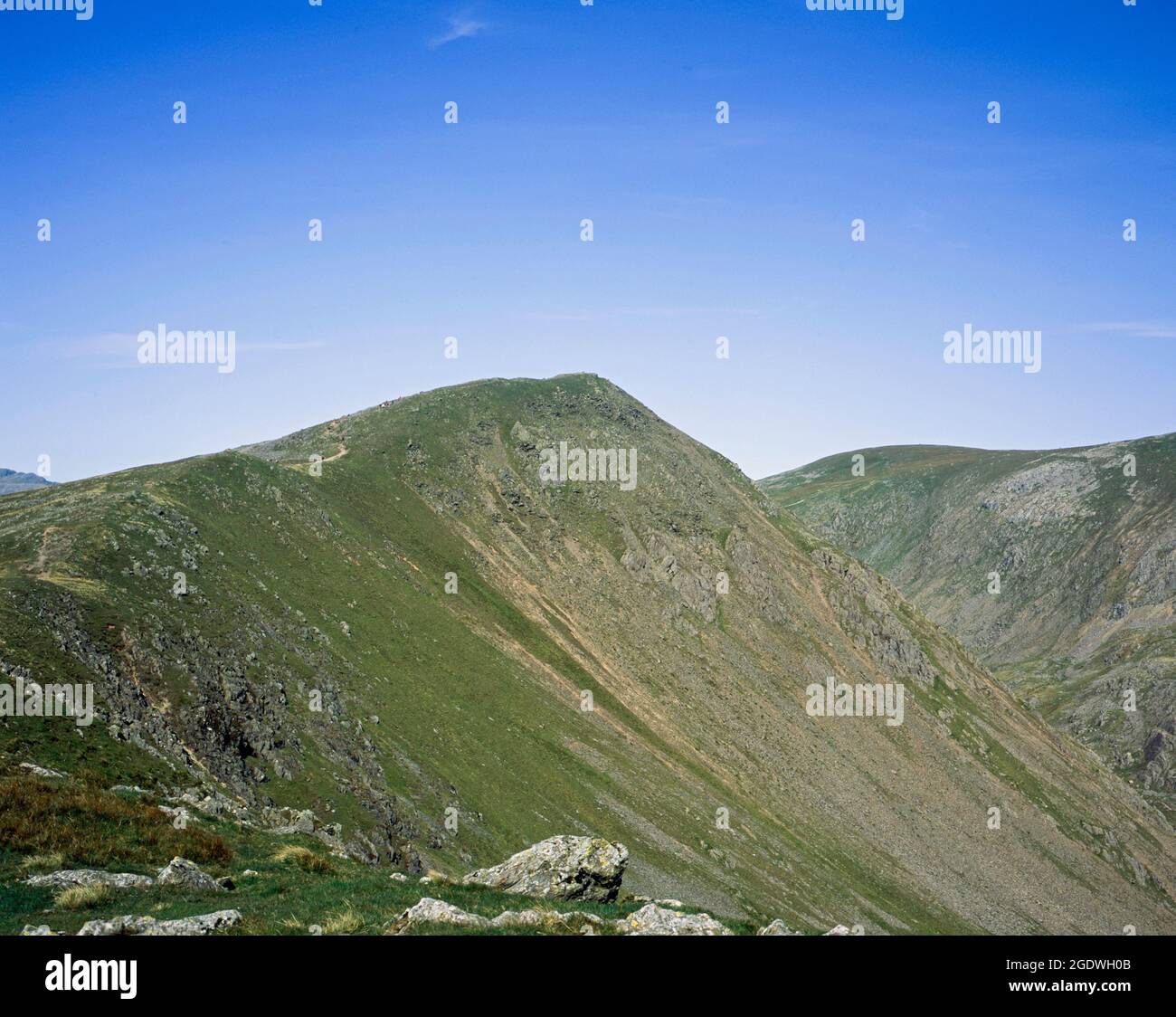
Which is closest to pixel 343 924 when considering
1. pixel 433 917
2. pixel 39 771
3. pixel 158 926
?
pixel 433 917

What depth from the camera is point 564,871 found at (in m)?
27.1

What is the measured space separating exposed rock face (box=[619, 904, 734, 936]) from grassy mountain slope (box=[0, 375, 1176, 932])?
2311cm

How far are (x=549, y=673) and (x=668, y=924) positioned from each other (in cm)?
8131

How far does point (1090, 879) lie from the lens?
392 feet

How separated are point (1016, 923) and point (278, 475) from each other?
99460 millimetres

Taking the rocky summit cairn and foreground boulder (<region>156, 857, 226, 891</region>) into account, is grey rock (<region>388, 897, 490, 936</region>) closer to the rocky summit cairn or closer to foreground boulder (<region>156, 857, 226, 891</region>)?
foreground boulder (<region>156, 857, 226, 891</region>)

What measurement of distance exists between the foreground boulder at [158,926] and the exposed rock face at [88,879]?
434 cm

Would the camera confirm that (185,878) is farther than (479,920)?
Yes

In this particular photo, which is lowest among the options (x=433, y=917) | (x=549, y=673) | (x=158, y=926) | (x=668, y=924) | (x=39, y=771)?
(x=549, y=673)

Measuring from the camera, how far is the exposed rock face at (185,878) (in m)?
22.7

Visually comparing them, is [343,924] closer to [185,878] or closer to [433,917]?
[433,917]

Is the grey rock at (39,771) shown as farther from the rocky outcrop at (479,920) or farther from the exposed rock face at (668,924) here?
the exposed rock face at (668,924)
